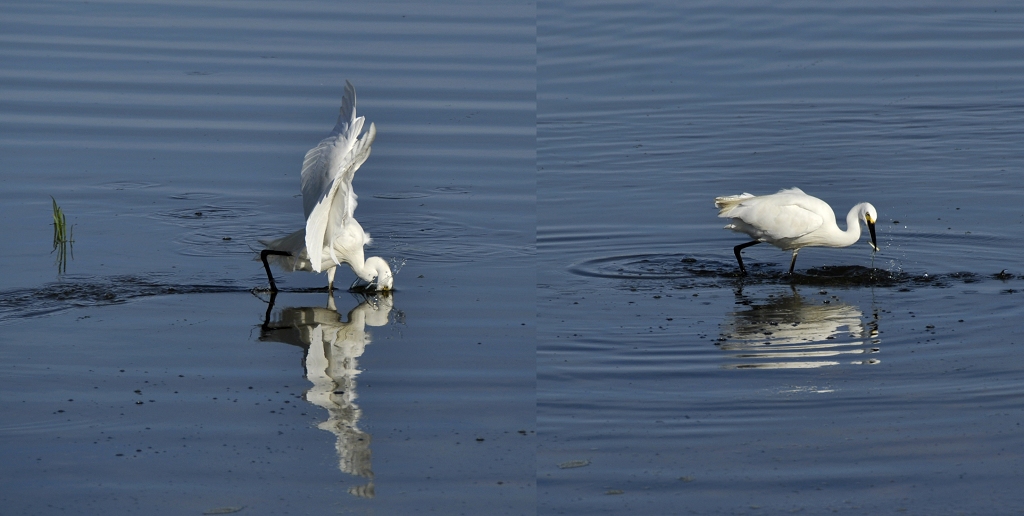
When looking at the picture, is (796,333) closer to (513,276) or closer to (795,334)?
(795,334)

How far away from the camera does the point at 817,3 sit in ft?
72.5

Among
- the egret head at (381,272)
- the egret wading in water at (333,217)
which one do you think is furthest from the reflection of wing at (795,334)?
the egret wading in water at (333,217)

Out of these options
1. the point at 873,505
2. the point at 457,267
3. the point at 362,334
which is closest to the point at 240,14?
the point at 457,267

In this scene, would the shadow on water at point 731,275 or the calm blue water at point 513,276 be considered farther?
the shadow on water at point 731,275

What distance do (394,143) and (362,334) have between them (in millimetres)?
5330

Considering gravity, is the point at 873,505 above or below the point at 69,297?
below

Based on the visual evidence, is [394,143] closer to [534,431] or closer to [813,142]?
[813,142]

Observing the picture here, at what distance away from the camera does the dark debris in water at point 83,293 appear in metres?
8.57

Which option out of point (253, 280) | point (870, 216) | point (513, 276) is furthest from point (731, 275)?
point (253, 280)

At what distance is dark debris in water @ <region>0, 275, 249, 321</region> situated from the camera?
8.57m

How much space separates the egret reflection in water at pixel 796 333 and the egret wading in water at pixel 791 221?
0.84 m

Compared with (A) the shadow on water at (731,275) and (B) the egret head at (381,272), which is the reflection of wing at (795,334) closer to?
(A) the shadow on water at (731,275)

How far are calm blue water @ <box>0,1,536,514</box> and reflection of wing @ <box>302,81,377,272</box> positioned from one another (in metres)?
0.57

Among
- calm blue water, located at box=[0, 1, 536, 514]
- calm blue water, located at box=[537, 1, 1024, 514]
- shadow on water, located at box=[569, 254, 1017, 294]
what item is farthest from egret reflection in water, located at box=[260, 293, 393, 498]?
shadow on water, located at box=[569, 254, 1017, 294]
